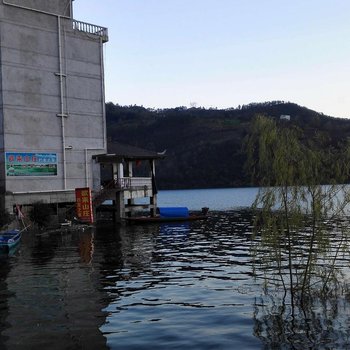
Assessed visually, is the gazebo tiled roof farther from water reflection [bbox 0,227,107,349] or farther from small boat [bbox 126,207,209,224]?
water reflection [bbox 0,227,107,349]

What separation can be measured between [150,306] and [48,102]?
1366 inches

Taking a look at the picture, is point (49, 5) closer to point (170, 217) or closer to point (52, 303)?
point (170, 217)

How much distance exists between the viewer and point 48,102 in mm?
47125

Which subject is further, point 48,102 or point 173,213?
point 173,213

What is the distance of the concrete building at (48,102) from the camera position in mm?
44156

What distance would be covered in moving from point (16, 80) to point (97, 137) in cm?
1052

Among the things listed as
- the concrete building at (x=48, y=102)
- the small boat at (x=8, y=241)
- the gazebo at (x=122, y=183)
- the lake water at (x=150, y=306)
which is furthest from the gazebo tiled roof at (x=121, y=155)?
the lake water at (x=150, y=306)

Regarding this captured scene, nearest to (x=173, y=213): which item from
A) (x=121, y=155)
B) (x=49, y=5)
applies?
(x=121, y=155)

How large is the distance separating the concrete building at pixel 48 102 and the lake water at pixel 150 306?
17719mm

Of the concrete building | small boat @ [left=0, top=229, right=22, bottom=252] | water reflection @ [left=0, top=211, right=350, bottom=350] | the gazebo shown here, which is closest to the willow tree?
water reflection @ [left=0, top=211, right=350, bottom=350]

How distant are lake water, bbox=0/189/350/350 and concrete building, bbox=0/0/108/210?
17.7 m

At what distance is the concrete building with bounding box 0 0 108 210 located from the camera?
145 feet

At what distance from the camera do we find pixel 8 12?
44719 mm

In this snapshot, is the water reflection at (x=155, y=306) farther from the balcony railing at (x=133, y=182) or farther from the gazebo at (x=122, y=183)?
the balcony railing at (x=133, y=182)
